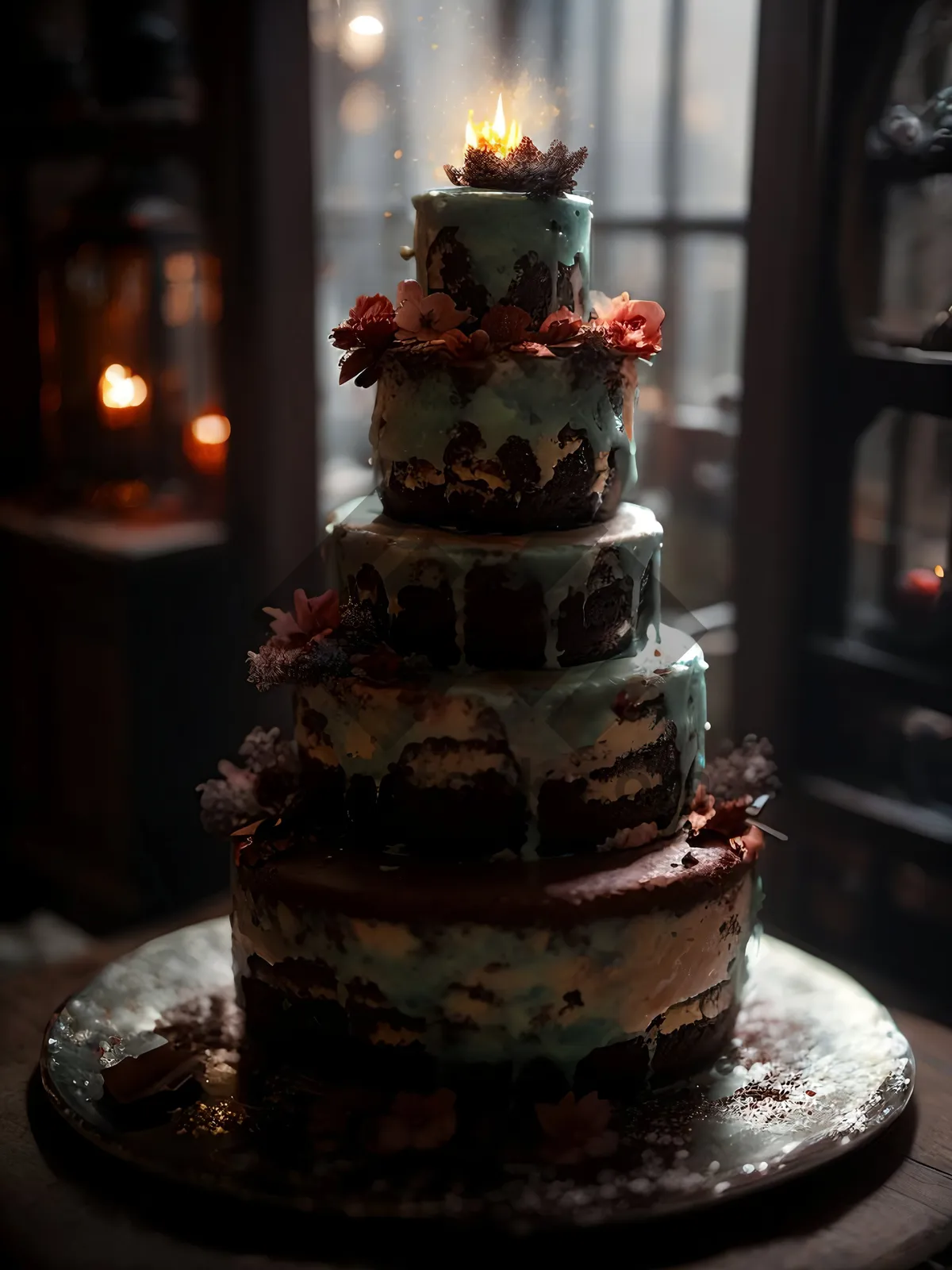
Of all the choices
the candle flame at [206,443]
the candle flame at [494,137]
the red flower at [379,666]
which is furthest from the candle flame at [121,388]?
the red flower at [379,666]

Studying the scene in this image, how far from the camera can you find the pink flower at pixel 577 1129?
1.75 m

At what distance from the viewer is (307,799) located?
2027mm

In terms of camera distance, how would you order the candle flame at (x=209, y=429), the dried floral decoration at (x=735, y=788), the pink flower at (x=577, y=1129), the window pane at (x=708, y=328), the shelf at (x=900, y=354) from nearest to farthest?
the pink flower at (x=577, y=1129)
the dried floral decoration at (x=735, y=788)
the shelf at (x=900, y=354)
the window pane at (x=708, y=328)
the candle flame at (x=209, y=429)

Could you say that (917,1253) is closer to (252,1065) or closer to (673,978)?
(673,978)

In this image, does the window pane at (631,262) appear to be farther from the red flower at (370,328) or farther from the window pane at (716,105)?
the red flower at (370,328)

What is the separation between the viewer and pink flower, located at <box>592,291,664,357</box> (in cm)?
188

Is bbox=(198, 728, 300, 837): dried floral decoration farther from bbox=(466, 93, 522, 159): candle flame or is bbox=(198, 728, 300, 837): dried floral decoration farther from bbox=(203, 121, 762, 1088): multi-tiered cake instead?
bbox=(466, 93, 522, 159): candle flame

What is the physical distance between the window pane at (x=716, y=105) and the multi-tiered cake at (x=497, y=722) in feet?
3.56

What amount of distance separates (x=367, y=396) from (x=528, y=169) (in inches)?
66.1

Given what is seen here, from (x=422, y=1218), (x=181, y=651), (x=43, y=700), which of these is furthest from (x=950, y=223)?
(x=43, y=700)

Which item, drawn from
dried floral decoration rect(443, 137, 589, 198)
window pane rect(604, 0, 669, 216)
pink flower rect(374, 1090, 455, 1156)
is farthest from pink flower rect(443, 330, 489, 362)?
window pane rect(604, 0, 669, 216)

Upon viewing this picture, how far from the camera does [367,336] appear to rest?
190 cm

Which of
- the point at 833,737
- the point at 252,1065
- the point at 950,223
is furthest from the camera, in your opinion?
the point at 833,737

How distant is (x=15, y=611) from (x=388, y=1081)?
248 centimetres
